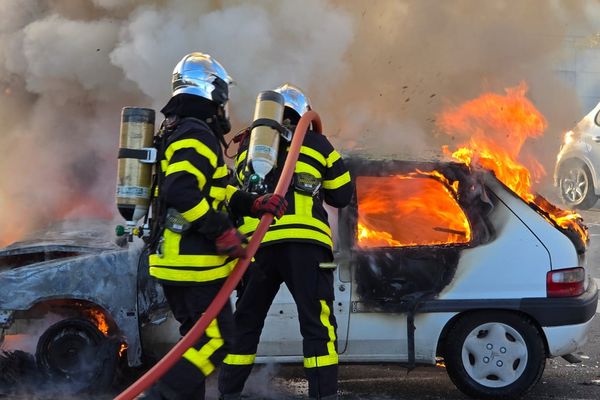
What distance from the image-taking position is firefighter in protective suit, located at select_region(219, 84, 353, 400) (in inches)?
152

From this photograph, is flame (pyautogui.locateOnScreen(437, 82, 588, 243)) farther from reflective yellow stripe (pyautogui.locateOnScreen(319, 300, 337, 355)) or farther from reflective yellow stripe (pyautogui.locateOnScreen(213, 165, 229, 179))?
reflective yellow stripe (pyautogui.locateOnScreen(213, 165, 229, 179))

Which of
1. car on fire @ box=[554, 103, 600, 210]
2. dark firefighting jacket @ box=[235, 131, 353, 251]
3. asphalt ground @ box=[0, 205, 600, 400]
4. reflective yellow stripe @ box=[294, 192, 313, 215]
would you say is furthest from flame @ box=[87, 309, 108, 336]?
car on fire @ box=[554, 103, 600, 210]

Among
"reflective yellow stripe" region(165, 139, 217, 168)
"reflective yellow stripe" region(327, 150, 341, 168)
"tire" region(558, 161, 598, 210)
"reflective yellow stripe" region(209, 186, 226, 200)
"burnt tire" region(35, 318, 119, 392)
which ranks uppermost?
"tire" region(558, 161, 598, 210)

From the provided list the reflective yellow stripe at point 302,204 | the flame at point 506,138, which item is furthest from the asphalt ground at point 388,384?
the reflective yellow stripe at point 302,204

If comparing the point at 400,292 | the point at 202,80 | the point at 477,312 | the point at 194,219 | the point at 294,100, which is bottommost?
the point at 477,312

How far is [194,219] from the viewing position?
10.4ft

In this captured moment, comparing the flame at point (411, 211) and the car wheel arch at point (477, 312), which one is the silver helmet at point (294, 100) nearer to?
the flame at point (411, 211)

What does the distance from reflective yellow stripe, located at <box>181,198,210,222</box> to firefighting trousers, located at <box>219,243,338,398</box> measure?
0.83 metres

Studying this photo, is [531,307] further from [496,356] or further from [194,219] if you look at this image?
[194,219]

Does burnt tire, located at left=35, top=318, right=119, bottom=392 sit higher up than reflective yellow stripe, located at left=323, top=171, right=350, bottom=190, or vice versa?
reflective yellow stripe, located at left=323, top=171, right=350, bottom=190

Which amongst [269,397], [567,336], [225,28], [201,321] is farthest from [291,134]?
[225,28]

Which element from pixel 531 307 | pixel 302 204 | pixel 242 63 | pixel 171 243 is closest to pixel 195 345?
pixel 171 243

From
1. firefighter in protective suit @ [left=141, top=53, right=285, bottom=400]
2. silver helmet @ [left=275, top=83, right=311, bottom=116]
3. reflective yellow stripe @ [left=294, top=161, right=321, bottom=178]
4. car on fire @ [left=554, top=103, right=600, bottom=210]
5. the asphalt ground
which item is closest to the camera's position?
firefighter in protective suit @ [left=141, top=53, right=285, bottom=400]

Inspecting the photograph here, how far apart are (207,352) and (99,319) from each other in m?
1.37
